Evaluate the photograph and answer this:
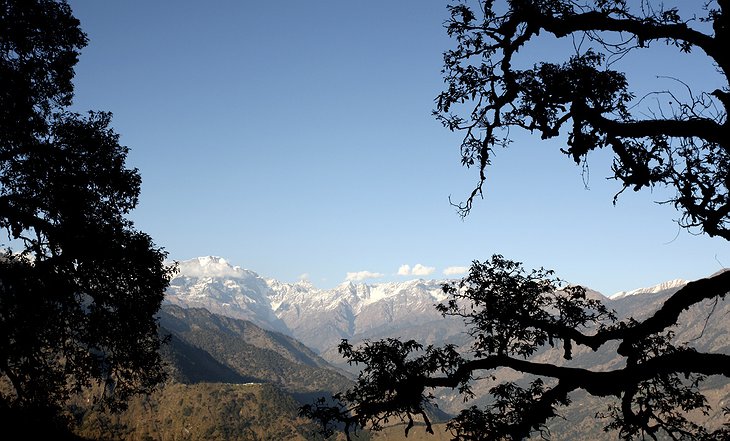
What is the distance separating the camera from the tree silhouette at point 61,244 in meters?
15.6

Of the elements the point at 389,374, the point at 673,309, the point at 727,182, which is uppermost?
the point at 727,182

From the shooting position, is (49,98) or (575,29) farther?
(49,98)

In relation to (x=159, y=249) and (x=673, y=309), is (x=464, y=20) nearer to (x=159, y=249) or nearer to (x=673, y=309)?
(x=673, y=309)

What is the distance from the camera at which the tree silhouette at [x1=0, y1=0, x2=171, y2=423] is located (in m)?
15.6

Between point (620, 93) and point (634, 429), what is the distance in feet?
26.8

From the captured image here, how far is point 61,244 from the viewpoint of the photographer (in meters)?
15.8

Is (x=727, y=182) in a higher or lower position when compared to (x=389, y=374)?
higher

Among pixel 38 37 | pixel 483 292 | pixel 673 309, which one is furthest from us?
pixel 38 37

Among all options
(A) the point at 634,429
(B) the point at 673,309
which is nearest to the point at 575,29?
(B) the point at 673,309

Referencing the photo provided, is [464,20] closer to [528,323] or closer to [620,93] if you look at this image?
[620,93]

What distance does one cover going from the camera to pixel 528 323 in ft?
43.4

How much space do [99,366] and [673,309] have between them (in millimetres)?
16669

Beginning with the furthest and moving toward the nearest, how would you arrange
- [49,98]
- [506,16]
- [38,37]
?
1. [49,98]
2. [38,37]
3. [506,16]

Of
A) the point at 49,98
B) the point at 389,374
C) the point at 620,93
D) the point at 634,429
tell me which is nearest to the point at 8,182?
the point at 49,98
